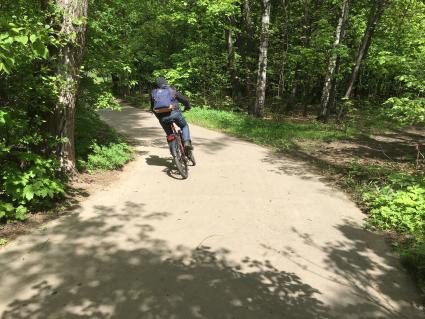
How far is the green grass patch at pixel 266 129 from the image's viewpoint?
Answer: 13684 mm

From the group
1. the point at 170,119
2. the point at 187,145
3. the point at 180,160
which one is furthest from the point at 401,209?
the point at 170,119

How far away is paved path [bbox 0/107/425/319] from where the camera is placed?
3.90 m

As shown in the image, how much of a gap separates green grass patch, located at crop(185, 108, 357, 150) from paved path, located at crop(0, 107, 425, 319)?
5.80 meters

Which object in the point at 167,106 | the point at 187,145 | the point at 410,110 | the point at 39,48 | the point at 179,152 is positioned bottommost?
the point at 179,152

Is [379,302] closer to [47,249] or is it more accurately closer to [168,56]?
[47,249]

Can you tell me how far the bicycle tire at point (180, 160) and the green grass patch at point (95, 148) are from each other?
1550 mm

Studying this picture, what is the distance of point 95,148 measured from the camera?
9.05 metres

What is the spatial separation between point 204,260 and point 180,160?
12.6 ft

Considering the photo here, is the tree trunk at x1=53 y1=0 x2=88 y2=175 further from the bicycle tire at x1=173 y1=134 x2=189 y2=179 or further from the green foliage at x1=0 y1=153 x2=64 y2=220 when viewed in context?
the bicycle tire at x1=173 y1=134 x2=189 y2=179

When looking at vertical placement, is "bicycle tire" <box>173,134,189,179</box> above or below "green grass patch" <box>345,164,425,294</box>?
above

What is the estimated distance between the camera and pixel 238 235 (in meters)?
5.64

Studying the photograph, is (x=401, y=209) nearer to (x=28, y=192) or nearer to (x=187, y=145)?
(x=187, y=145)

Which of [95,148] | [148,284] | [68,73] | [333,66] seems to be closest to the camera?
[148,284]

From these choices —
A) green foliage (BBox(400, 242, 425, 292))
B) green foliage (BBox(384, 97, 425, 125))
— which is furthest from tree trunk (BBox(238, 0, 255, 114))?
green foliage (BBox(400, 242, 425, 292))
